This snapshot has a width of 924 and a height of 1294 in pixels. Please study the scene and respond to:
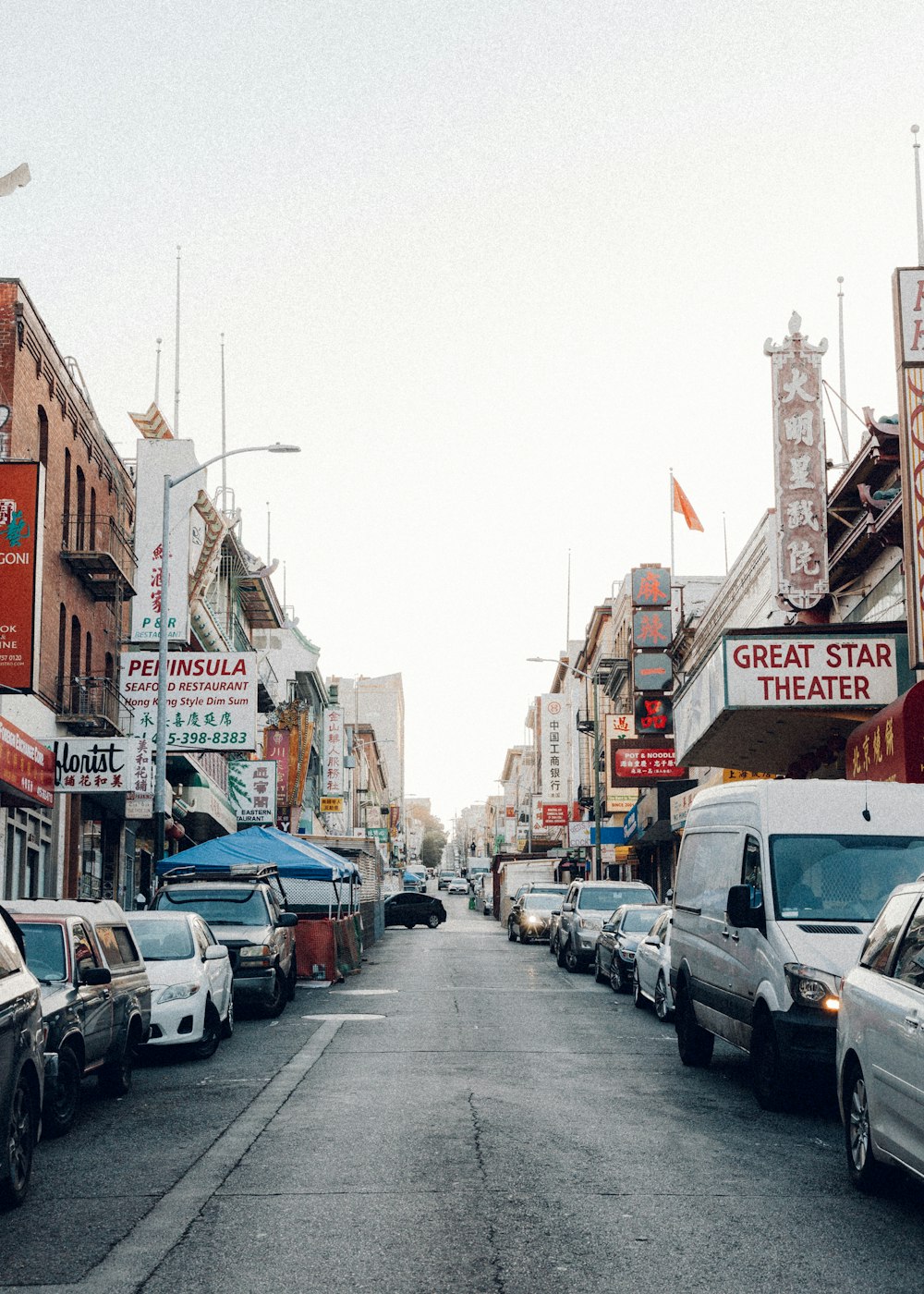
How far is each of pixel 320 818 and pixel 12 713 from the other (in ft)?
216

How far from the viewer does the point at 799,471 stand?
2395 centimetres

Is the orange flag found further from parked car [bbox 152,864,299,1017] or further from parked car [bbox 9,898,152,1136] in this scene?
parked car [bbox 9,898,152,1136]

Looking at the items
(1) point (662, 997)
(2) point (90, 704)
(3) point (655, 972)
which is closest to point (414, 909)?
(2) point (90, 704)

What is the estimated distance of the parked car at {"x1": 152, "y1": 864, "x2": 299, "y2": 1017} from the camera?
2055 cm

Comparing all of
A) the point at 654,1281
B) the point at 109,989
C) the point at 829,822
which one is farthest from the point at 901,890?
the point at 109,989

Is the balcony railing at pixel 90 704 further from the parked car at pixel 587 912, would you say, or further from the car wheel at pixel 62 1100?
the car wheel at pixel 62 1100

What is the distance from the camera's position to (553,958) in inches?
1431

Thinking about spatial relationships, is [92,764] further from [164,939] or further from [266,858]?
[164,939]

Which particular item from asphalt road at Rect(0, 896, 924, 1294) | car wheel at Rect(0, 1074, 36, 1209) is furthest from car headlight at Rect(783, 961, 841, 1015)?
car wheel at Rect(0, 1074, 36, 1209)

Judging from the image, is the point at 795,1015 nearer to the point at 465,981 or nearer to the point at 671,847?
the point at 465,981

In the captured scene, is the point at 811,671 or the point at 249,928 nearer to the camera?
the point at 811,671

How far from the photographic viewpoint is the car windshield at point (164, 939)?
16219mm

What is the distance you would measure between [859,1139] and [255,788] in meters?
43.3

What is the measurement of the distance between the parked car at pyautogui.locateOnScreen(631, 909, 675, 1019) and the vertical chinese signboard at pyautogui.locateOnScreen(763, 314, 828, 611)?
20.8 ft
